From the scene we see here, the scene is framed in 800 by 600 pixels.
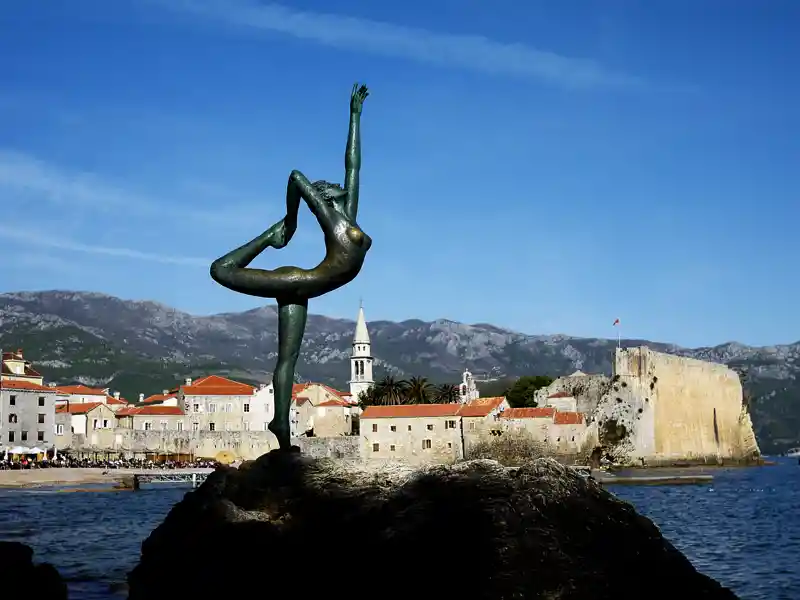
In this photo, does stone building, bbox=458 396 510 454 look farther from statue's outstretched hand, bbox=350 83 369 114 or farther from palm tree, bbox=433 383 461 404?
statue's outstretched hand, bbox=350 83 369 114

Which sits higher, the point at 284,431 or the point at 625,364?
the point at 625,364

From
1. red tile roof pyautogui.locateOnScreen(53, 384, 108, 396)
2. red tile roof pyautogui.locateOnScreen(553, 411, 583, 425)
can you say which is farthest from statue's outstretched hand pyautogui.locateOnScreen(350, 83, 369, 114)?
red tile roof pyautogui.locateOnScreen(53, 384, 108, 396)

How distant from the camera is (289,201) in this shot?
997 centimetres

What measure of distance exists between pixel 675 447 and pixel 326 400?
107ft

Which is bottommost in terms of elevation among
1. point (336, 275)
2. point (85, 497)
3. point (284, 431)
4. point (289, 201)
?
point (85, 497)

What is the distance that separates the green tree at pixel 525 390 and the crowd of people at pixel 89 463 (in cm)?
3040

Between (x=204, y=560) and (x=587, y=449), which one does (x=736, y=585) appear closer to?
(x=204, y=560)

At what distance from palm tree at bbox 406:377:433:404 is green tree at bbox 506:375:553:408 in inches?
384

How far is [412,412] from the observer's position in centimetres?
6894

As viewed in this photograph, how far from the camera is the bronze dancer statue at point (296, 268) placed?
9.55 metres

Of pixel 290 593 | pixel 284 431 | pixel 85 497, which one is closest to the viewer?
pixel 290 593

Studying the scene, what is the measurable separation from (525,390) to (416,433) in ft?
94.3

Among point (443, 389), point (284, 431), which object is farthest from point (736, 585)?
point (443, 389)

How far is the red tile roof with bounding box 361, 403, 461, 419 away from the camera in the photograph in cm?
6862
